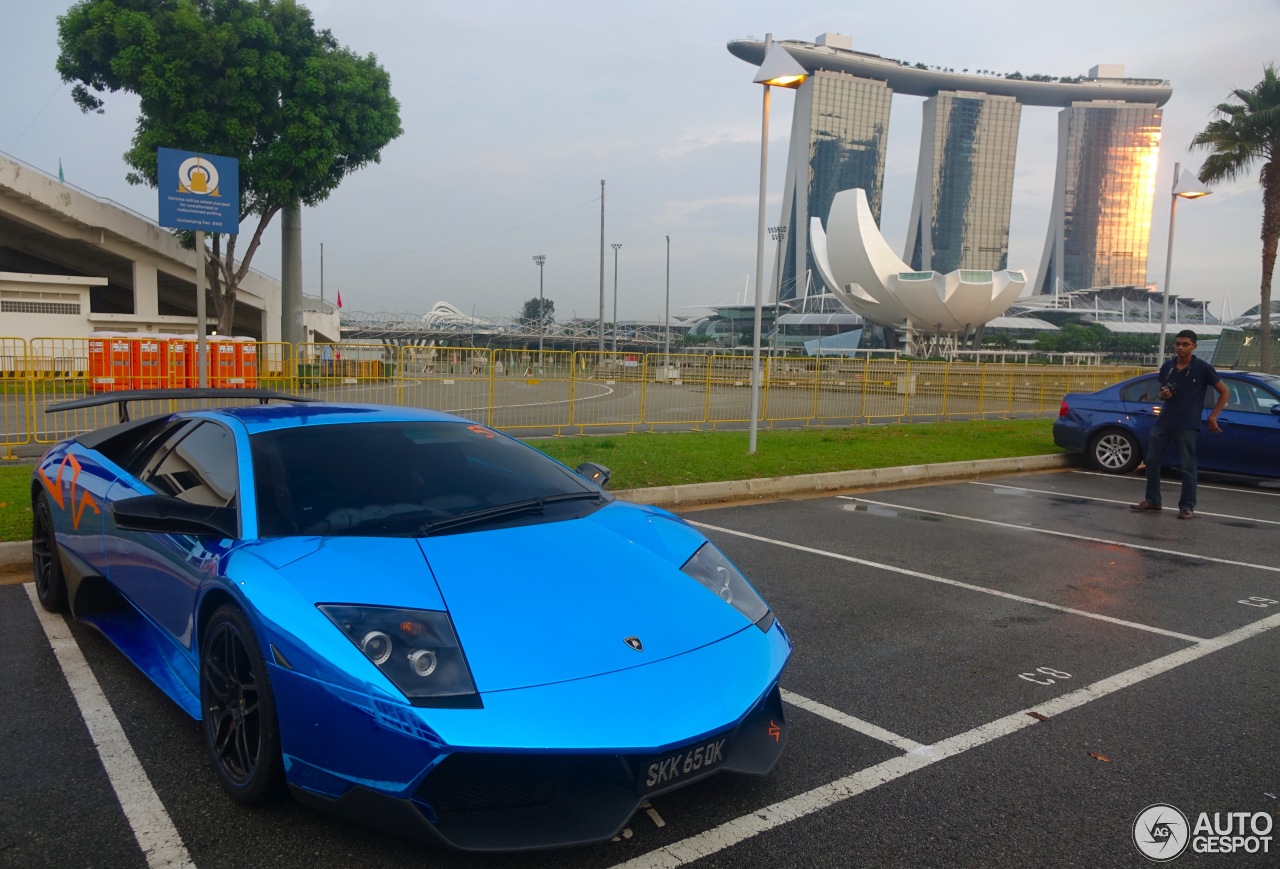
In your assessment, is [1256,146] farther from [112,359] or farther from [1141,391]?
[112,359]

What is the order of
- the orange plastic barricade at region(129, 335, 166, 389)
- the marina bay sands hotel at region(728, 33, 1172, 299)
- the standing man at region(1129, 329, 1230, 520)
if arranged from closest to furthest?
the standing man at region(1129, 329, 1230, 520)
the orange plastic barricade at region(129, 335, 166, 389)
the marina bay sands hotel at region(728, 33, 1172, 299)

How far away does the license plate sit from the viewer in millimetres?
2434

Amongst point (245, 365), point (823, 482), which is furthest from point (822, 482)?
point (245, 365)

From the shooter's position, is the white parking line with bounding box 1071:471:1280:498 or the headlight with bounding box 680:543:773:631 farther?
the white parking line with bounding box 1071:471:1280:498

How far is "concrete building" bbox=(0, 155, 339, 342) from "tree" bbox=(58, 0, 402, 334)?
17.6 feet

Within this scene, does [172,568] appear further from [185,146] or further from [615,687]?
[185,146]

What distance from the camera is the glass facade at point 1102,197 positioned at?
511 ft

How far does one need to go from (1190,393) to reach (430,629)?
336 inches

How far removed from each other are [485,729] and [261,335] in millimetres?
43481

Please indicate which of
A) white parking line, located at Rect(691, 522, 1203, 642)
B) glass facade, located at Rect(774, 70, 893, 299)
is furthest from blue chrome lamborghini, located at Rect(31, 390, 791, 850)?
glass facade, located at Rect(774, 70, 893, 299)

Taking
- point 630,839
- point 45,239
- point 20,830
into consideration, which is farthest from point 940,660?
point 45,239

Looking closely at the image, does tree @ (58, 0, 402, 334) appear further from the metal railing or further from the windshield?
the windshield

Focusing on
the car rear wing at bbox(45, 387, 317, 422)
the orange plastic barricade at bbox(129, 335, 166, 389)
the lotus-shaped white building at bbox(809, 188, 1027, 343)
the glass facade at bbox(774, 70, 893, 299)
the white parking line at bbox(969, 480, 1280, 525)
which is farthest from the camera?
the glass facade at bbox(774, 70, 893, 299)

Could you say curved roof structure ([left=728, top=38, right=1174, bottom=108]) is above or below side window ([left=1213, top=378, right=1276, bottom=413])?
above
